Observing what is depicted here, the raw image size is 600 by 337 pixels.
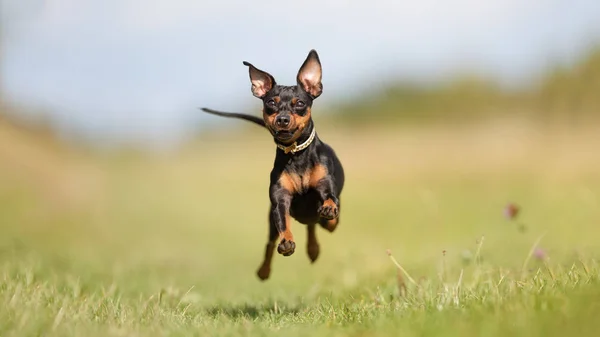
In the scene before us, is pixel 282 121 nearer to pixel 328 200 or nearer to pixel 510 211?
pixel 328 200

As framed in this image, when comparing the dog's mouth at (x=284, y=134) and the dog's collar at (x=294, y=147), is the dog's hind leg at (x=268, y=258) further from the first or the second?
the dog's mouth at (x=284, y=134)

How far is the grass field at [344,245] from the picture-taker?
15.2 ft

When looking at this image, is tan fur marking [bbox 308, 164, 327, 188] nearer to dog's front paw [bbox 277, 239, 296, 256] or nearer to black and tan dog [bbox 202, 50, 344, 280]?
black and tan dog [bbox 202, 50, 344, 280]

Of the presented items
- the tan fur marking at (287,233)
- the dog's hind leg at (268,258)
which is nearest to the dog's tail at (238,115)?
the dog's hind leg at (268,258)

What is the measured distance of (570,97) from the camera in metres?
24.0

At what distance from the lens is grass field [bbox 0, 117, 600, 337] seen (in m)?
4.63

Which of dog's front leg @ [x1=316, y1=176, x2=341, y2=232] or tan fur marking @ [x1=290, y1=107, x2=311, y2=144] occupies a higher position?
tan fur marking @ [x1=290, y1=107, x2=311, y2=144]

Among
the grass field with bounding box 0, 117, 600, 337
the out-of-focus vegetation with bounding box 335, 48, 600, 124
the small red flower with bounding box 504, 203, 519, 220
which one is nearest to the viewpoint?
the grass field with bounding box 0, 117, 600, 337

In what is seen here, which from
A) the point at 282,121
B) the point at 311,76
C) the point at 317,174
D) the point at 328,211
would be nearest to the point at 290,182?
the point at 317,174

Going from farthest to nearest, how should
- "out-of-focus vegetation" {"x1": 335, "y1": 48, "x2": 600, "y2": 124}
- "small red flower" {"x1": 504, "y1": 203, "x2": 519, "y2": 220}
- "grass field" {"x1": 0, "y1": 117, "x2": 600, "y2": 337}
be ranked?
"out-of-focus vegetation" {"x1": 335, "y1": 48, "x2": 600, "y2": 124} → "small red flower" {"x1": 504, "y1": 203, "x2": 519, "y2": 220} → "grass field" {"x1": 0, "y1": 117, "x2": 600, "y2": 337}

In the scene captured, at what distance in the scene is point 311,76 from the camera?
5641mm

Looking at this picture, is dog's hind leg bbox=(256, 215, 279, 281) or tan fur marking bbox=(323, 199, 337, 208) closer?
tan fur marking bbox=(323, 199, 337, 208)

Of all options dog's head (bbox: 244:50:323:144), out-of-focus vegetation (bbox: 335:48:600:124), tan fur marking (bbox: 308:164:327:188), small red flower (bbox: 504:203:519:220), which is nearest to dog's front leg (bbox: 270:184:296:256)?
tan fur marking (bbox: 308:164:327:188)

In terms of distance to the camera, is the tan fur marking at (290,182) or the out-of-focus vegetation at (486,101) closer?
the tan fur marking at (290,182)
